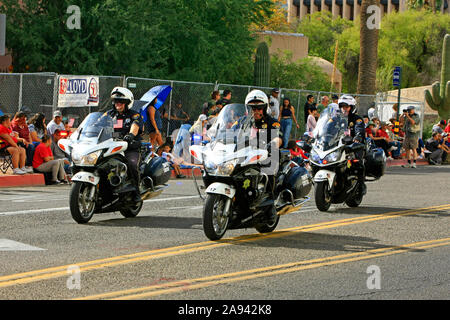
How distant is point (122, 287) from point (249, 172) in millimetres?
3124

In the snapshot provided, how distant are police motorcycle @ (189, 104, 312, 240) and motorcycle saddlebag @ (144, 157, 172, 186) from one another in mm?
2241

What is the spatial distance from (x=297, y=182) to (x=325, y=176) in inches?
89.3

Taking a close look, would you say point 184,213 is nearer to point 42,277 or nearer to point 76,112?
point 42,277

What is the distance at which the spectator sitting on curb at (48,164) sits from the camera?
58.3ft

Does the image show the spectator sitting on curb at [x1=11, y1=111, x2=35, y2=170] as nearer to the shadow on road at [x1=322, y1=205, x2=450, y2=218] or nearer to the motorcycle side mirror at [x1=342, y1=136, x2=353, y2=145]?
the shadow on road at [x1=322, y1=205, x2=450, y2=218]

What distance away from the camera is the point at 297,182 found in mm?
11328

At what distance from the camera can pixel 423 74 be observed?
6831 centimetres

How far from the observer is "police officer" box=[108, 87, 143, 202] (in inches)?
481

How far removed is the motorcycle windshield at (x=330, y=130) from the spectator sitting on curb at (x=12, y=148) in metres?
7.02

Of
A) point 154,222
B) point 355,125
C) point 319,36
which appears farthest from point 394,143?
point 319,36

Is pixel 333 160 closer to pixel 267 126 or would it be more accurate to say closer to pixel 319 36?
pixel 267 126

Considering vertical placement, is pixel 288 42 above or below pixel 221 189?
above

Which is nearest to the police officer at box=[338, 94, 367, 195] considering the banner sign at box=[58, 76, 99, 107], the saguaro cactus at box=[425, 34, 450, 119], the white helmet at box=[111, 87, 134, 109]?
the white helmet at box=[111, 87, 134, 109]
